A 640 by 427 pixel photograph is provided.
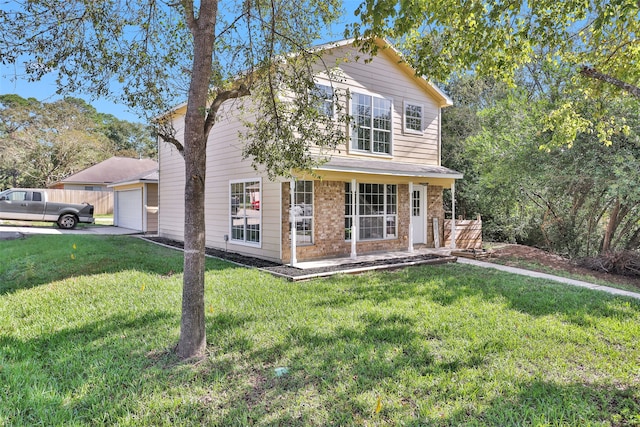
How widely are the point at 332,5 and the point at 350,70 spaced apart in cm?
523

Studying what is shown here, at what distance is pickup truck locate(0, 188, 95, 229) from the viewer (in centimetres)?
1711

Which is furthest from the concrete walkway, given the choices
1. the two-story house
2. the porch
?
the two-story house

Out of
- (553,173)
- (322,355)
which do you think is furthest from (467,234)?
(322,355)

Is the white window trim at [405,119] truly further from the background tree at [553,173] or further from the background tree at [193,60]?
the background tree at [193,60]

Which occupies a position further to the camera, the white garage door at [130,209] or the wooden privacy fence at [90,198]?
the wooden privacy fence at [90,198]

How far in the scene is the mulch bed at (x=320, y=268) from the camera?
8078 mm

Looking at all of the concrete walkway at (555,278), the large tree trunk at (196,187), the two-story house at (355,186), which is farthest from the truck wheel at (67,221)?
the concrete walkway at (555,278)

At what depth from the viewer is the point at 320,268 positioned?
860 cm

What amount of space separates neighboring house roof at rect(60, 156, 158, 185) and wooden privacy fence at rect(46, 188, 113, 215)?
118cm

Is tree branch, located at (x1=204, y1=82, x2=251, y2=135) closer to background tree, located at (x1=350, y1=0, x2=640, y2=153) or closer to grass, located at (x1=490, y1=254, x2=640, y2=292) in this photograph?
background tree, located at (x1=350, y1=0, x2=640, y2=153)

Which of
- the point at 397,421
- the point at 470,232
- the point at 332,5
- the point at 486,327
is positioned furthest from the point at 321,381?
the point at 470,232

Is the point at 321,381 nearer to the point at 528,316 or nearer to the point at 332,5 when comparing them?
the point at 528,316

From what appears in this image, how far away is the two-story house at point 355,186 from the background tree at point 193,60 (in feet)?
10.8

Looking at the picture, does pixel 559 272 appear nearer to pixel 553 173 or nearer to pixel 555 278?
pixel 555 278
